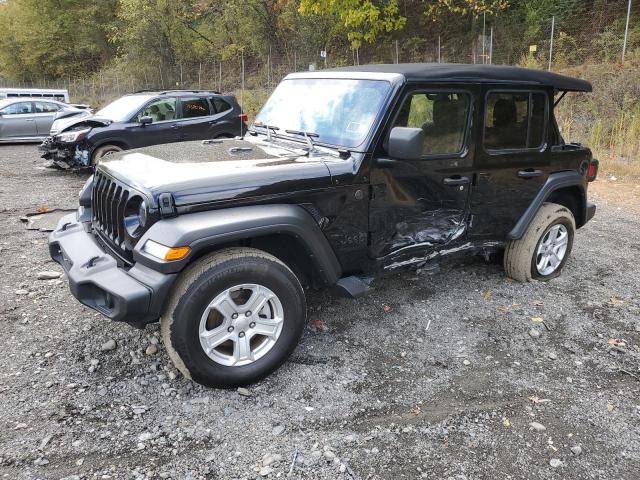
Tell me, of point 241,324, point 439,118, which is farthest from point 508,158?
point 241,324

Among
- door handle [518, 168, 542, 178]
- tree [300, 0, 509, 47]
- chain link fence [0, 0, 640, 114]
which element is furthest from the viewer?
tree [300, 0, 509, 47]

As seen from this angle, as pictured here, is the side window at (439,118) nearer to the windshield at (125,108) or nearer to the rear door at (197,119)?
the rear door at (197,119)

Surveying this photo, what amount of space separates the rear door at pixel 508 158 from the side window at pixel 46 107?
1451 centimetres

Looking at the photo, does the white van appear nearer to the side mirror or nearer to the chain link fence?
the chain link fence

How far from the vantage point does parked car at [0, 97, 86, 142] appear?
14.4m

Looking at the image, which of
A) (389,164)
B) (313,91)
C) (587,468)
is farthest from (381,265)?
(587,468)

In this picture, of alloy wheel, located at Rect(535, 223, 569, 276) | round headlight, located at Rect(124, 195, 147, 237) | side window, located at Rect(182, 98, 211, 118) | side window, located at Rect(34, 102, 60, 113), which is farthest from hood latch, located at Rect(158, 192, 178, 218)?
side window, located at Rect(34, 102, 60, 113)

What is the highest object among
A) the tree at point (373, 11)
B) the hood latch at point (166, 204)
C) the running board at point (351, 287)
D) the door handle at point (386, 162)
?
the tree at point (373, 11)

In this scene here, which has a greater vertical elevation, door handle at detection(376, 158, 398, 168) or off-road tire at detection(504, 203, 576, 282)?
door handle at detection(376, 158, 398, 168)

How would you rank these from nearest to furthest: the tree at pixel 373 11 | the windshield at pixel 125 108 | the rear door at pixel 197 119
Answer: the windshield at pixel 125 108
the rear door at pixel 197 119
the tree at pixel 373 11

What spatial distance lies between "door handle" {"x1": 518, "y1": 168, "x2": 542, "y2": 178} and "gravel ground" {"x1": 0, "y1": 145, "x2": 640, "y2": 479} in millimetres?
1064

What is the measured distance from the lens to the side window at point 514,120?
414cm

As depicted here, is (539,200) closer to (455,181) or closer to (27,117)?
(455,181)

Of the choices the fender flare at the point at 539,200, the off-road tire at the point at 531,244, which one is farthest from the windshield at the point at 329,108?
the off-road tire at the point at 531,244
